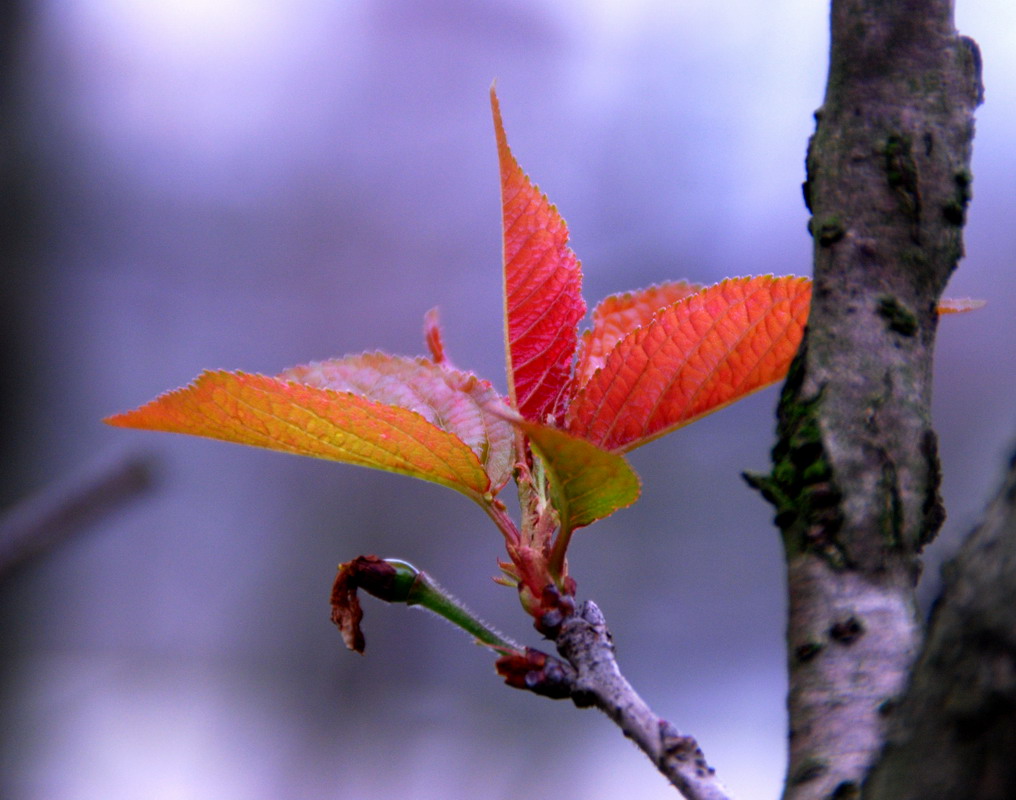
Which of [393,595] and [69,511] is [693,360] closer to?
[393,595]

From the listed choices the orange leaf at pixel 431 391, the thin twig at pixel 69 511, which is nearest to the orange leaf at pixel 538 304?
the orange leaf at pixel 431 391

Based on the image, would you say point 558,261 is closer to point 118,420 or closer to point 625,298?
point 625,298

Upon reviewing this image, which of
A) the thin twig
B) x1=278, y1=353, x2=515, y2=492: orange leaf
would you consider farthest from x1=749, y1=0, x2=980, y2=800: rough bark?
the thin twig

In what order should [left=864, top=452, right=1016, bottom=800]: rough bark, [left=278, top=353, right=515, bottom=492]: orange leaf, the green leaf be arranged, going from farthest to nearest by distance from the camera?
[left=278, top=353, right=515, bottom=492]: orange leaf, the green leaf, [left=864, top=452, right=1016, bottom=800]: rough bark

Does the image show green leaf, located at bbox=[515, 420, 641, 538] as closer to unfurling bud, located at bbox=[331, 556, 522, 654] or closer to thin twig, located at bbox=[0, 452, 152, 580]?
unfurling bud, located at bbox=[331, 556, 522, 654]

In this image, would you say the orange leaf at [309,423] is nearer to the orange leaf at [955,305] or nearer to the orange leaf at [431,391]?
the orange leaf at [431,391]

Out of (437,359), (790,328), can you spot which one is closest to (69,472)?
(437,359)

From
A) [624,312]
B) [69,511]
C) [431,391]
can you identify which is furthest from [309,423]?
[69,511]
